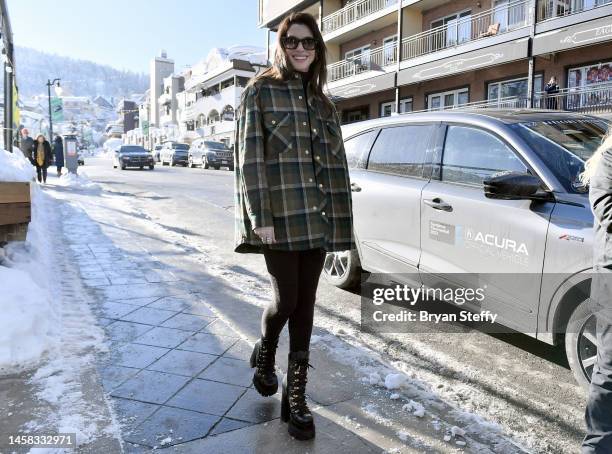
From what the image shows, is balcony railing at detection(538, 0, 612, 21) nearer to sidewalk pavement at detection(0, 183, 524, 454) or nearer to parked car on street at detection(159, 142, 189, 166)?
sidewalk pavement at detection(0, 183, 524, 454)

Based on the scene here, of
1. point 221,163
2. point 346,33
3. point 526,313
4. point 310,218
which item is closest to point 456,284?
point 526,313

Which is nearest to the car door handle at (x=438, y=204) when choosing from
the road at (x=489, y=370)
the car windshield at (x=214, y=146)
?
the road at (x=489, y=370)

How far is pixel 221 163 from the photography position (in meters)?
30.9

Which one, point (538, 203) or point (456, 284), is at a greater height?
point (538, 203)

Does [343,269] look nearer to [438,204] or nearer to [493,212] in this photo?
[438,204]

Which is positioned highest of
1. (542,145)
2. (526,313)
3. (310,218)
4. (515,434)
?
(542,145)

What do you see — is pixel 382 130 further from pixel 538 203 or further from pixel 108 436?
pixel 108 436

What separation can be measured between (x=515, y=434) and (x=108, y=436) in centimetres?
191

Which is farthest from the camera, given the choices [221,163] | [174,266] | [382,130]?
[221,163]

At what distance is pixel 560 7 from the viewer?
17391 millimetres

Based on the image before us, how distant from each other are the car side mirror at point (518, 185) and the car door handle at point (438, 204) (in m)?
0.54

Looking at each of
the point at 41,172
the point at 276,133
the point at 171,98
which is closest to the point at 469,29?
the point at 41,172

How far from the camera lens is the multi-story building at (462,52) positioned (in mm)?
16375

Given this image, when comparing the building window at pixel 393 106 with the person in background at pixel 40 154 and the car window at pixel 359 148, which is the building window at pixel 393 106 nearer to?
the person in background at pixel 40 154
